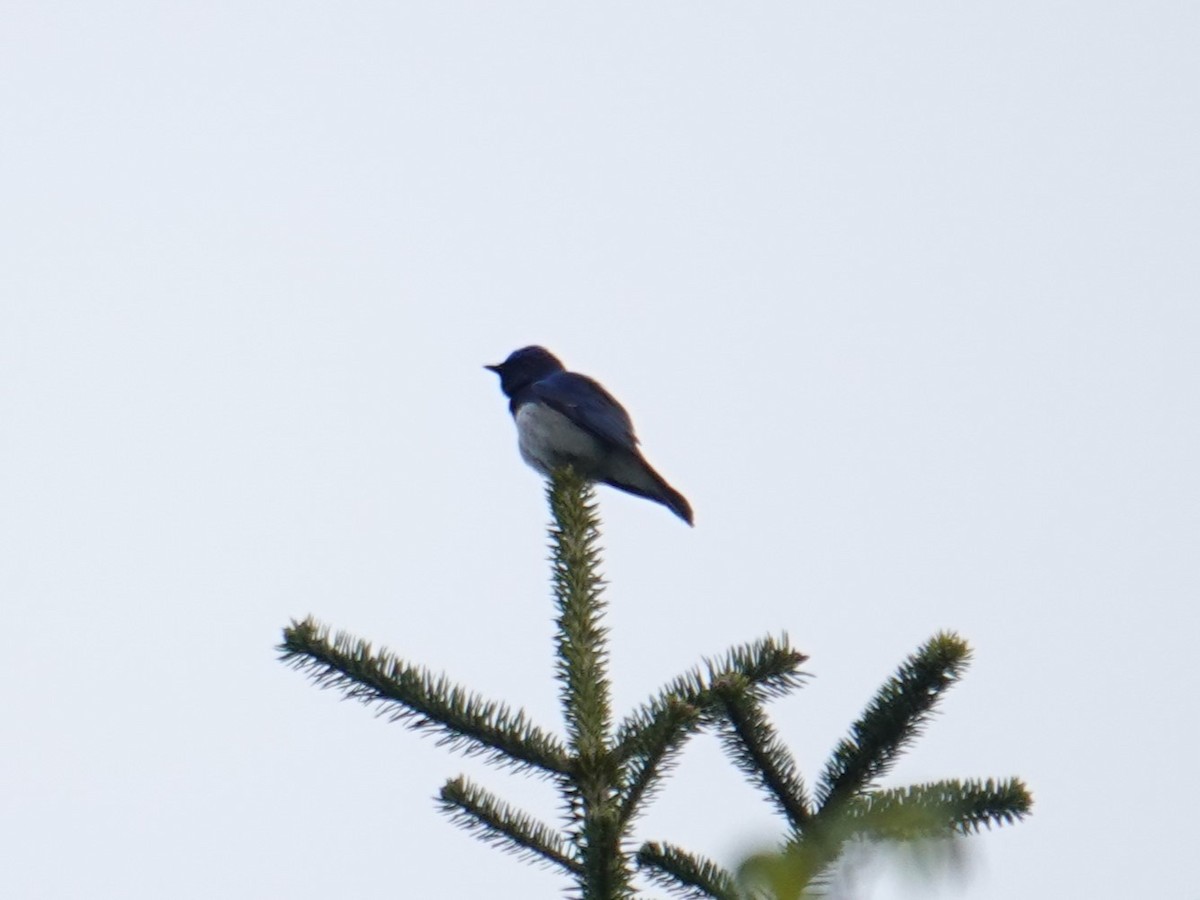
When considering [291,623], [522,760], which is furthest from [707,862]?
[291,623]

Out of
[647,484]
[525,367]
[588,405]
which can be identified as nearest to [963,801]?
[647,484]

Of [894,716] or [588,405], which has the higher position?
[588,405]

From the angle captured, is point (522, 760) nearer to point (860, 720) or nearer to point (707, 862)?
point (707, 862)

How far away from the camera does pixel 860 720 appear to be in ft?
7.92

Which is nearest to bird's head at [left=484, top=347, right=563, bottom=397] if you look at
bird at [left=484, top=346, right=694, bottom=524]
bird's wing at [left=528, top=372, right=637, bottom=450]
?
bird's wing at [left=528, top=372, right=637, bottom=450]

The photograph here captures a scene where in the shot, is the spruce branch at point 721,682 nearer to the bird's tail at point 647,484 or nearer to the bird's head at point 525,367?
the bird's tail at point 647,484

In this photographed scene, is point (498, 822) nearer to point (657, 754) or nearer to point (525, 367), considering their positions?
point (657, 754)

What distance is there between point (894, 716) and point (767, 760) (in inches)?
9.9

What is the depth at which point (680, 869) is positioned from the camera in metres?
2.20

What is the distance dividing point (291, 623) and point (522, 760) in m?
0.54

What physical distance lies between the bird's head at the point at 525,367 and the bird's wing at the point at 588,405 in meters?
0.68

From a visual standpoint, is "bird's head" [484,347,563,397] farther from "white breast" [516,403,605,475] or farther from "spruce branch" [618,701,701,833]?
"spruce branch" [618,701,701,833]

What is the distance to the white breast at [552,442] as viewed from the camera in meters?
8.06

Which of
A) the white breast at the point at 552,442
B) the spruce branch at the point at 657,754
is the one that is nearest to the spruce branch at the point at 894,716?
the spruce branch at the point at 657,754
